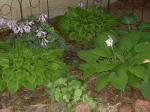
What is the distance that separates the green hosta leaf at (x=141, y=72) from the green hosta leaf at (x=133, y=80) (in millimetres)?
65

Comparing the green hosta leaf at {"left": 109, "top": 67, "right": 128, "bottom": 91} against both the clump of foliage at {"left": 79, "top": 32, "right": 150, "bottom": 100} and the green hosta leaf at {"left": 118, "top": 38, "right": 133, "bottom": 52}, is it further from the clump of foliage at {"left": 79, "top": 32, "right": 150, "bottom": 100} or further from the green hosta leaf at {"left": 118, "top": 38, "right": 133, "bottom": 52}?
the green hosta leaf at {"left": 118, "top": 38, "right": 133, "bottom": 52}

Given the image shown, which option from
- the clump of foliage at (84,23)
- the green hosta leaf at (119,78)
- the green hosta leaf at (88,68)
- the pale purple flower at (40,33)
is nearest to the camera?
the green hosta leaf at (119,78)

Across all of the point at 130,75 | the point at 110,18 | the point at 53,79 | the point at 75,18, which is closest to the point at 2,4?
the point at 75,18

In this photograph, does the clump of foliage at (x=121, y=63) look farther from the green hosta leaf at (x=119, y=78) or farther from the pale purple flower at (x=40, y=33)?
the pale purple flower at (x=40, y=33)

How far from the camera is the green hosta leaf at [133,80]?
477 centimetres

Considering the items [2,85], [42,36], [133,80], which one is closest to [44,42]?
[42,36]

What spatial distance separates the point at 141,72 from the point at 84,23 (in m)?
1.55

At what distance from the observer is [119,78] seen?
476 cm

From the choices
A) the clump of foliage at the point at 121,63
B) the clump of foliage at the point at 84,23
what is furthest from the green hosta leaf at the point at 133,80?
the clump of foliage at the point at 84,23

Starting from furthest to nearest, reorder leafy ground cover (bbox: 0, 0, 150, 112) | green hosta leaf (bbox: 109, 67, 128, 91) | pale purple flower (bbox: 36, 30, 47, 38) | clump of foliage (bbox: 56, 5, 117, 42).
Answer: clump of foliage (bbox: 56, 5, 117, 42)
pale purple flower (bbox: 36, 30, 47, 38)
leafy ground cover (bbox: 0, 0, 150, 112)
green hosta leaf (bbox: 109, 67, 128, 91)

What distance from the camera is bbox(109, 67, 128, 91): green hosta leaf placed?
470 centimetres

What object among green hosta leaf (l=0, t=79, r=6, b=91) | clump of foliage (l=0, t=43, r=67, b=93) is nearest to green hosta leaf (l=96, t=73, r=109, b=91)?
clump of foliage (l=0, t=43, r=67, b=93)

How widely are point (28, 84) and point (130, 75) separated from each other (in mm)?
1128

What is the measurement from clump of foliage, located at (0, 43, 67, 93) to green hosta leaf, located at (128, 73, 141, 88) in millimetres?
778
